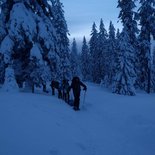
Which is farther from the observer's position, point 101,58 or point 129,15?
point 101,58

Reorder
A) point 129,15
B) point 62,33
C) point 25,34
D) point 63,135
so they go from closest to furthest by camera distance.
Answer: point 63,135, point 25,34, point 129,15, point 62,33

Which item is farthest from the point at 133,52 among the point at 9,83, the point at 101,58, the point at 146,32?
the point at 101,58

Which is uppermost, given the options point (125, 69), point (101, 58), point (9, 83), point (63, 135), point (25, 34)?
point (101, 58)

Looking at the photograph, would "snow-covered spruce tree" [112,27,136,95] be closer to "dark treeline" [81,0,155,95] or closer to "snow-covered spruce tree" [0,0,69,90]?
"dark treeline" [81,0,155,95]

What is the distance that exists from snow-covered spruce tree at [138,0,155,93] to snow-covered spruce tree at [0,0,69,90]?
19569 millimetres

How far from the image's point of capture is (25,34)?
1445cm

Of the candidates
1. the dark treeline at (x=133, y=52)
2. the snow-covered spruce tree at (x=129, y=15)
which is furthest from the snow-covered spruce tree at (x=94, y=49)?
the snow-covered spruce tree at (x=129, y=15)

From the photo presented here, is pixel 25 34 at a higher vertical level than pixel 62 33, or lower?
lower

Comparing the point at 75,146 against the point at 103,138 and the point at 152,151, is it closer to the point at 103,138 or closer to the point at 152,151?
the point at 103,138

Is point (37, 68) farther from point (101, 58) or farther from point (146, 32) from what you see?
point (101, 58)

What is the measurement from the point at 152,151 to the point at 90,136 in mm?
1981

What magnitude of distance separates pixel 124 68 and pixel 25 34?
15.9m

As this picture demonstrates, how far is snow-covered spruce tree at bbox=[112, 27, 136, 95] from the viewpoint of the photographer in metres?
27.7

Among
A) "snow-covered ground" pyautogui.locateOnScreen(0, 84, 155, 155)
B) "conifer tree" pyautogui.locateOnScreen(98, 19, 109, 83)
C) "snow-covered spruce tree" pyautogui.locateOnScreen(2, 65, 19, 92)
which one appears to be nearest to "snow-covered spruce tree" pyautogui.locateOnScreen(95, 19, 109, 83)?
"conifer tree" pyautogui.locateOnScreen(98, 19, 109, 83)
